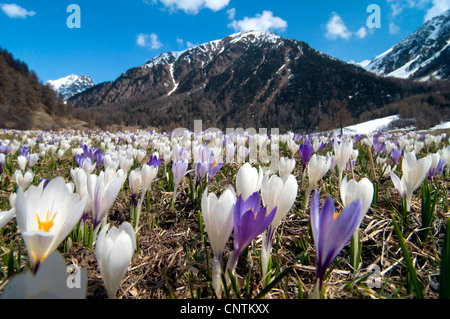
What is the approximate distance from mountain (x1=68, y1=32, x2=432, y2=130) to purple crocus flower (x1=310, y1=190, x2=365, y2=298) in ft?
159

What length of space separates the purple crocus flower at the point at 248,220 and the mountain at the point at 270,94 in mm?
48372

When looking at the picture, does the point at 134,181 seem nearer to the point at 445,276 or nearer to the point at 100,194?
the point at 100,194

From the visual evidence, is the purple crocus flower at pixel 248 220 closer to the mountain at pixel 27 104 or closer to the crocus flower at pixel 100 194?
the crocus flower at pixel 100 194

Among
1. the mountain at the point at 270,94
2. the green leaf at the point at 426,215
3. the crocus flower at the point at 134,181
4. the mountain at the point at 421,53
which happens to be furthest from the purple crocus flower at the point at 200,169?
the mountain at the point at 421,53

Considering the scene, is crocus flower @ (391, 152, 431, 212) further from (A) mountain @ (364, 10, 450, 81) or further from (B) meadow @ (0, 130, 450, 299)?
(A) mountain @ (364, 10, 450, 81)

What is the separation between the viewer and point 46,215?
696 millimetres

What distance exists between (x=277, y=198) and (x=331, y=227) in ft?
0.76

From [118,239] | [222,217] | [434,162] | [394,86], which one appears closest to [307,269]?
[222,217]

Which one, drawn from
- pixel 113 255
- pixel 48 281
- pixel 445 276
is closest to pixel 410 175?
pixel 445 276

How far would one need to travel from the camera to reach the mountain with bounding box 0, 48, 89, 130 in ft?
85.0

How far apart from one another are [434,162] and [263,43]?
14434cm
